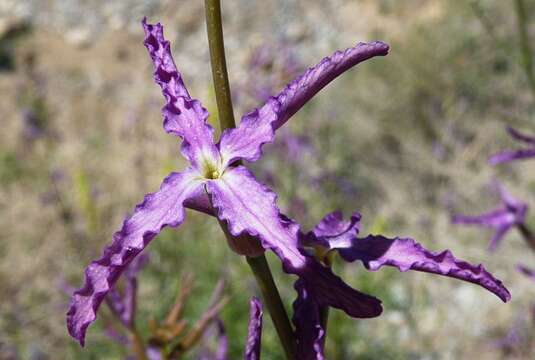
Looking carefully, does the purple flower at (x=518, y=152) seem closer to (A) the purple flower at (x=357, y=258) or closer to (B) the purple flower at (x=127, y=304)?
(A) the purple flower at (x=357, y=258)

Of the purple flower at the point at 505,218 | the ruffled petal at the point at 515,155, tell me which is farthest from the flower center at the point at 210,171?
the purple flower at the point at 505,218

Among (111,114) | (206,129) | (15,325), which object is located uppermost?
(111,114)

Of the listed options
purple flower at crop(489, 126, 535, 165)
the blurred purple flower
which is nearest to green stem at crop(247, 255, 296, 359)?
purple flower at crop(489, 126, 535, 165)

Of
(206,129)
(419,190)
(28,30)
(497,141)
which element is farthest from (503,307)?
(28,30)

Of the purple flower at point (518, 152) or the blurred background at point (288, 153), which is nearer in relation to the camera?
the purple flower at point (518, 152)

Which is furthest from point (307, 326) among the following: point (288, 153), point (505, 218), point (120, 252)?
point (288, 153)

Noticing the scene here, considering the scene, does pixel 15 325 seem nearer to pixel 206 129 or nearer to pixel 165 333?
pixel 165 333

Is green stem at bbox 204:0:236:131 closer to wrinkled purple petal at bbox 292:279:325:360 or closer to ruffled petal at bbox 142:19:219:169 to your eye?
ruffled petal at bbox 142:19:219:169

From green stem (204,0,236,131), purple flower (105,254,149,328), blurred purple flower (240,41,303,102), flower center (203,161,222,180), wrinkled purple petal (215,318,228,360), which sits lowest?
flower center (203,161,222,180)
